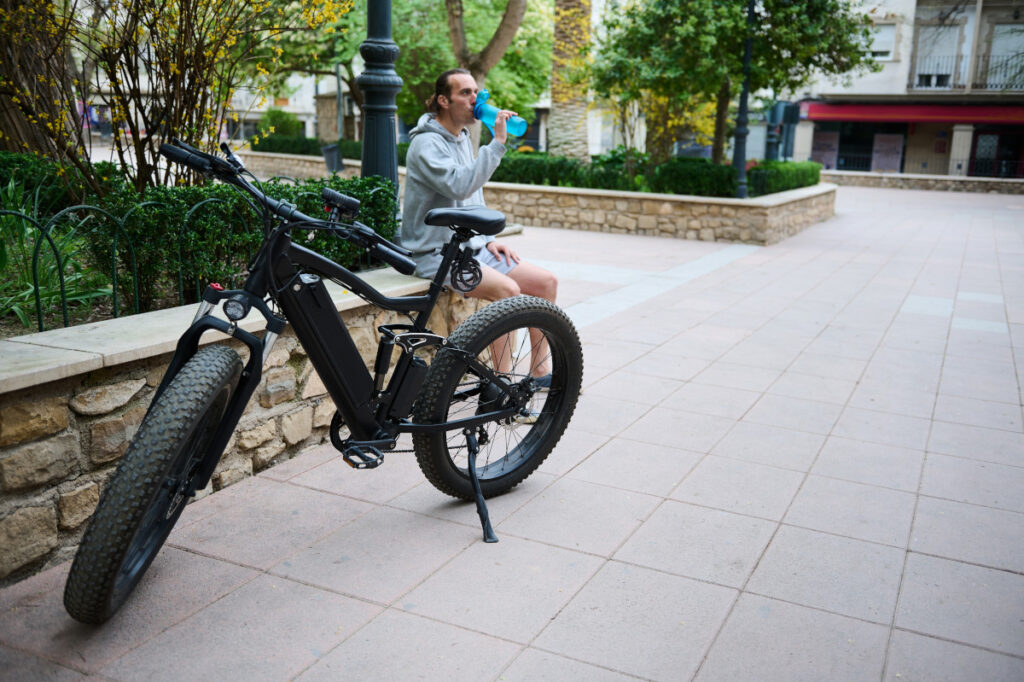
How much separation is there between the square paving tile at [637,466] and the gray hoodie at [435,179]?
4.09 feet

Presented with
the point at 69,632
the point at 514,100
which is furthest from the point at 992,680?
the point at 514,100

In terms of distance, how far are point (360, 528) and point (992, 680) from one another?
218 cm

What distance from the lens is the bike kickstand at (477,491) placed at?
3.41 m

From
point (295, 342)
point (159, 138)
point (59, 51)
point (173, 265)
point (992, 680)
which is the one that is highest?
point (59, 51)

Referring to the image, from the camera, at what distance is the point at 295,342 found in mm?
4074

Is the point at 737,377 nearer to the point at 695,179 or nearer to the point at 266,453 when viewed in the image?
the point at 266,453

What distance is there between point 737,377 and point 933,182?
26.0m

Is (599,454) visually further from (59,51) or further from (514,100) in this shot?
(514,100)

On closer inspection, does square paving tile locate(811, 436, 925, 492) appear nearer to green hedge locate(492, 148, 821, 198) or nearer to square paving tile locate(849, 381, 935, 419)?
square paving tile locate(849, 381, 935, 419)

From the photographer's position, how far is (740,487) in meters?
4.00

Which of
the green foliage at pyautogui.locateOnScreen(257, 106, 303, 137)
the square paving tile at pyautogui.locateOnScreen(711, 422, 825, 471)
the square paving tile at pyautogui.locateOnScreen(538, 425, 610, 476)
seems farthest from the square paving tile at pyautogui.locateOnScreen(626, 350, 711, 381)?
the green foliage at pyautogui.locateOnScreen(257, 106, 303, 137)

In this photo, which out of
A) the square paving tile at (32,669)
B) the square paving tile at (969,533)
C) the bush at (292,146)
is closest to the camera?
the square paving tile at (32,669)

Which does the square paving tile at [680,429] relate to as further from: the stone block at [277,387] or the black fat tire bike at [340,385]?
the stone block at [277,387]

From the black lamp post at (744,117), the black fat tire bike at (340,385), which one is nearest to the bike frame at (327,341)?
the black fat tire bike at (340,385)
